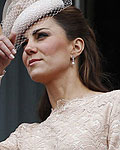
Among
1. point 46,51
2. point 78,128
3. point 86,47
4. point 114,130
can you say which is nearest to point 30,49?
point 46,51

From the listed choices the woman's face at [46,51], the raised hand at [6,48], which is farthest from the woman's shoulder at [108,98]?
the raised hand at [6,48]

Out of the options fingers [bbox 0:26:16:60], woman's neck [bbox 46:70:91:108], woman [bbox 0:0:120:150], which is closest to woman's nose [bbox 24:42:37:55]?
woman [bbox 0:0:120:150]

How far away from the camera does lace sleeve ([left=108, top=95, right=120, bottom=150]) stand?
2.27 meters

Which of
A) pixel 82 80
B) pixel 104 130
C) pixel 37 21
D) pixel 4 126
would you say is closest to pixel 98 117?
pixel 104 130

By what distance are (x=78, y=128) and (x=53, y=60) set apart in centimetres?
32

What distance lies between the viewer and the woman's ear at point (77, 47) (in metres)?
2.63

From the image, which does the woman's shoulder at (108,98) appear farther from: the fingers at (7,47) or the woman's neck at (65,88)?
the fingers at (7,47)

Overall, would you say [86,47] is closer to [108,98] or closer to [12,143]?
[108,98]

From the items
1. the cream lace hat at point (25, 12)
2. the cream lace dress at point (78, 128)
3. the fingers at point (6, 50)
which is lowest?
the cream lace dress at point (78, 128)

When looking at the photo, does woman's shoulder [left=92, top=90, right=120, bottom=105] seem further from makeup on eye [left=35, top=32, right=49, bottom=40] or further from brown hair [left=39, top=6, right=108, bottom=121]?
makeup on eye [left=35, top=32, right=49, bottom=40]

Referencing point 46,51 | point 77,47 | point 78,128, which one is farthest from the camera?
point 77,47

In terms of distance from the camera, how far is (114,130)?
7.50 ft

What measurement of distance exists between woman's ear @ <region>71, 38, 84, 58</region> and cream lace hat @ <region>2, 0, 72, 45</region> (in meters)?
0.15

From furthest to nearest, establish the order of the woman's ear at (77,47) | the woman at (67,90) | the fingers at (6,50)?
the woman's ear at (77,47)
the woman at (67,90)
the fingers at (6,50)
